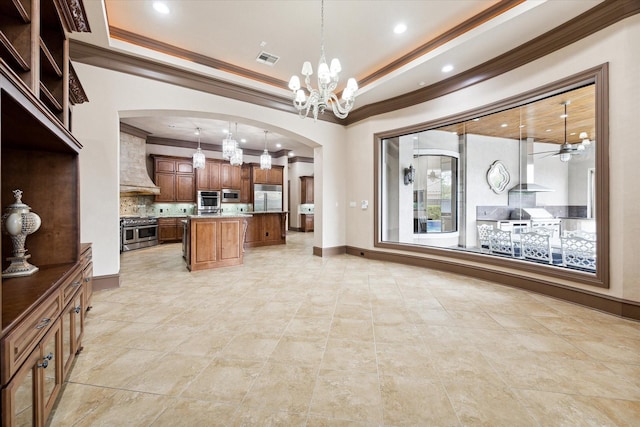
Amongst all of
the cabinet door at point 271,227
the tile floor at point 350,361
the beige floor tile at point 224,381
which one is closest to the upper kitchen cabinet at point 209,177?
the cabinet door at point 271,227

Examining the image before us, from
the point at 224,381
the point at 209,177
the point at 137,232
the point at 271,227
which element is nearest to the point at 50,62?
the point at 224,381

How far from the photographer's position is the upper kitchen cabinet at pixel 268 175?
9.79m

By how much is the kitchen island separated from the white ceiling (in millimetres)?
2538

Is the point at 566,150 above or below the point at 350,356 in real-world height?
above

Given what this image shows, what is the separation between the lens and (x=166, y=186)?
331 inches

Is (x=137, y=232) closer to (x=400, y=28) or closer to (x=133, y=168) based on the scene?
(x=133, y=168)

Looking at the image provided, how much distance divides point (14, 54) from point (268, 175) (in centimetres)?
871

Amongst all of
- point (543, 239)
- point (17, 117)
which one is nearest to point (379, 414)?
point (17, 117)

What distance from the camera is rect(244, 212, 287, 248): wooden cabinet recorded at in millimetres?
7664

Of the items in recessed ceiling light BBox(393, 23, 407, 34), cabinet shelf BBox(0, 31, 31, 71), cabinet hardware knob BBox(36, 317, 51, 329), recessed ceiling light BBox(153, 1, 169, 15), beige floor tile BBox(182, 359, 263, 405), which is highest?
recessed ceiling light BBox(393, 23, 407, 34)

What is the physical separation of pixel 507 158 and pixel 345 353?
639 cm

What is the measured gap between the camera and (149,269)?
4855mm

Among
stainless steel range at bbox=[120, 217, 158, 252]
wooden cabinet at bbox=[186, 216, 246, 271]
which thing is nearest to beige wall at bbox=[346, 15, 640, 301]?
wooden cabinet at bbox=[186, 216, 246, 271]

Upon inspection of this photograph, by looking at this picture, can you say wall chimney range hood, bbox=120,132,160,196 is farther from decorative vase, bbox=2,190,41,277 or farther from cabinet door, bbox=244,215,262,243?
decorative vase, bbox=2,190,41,277
